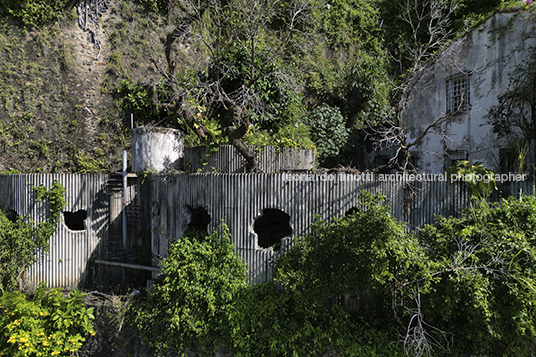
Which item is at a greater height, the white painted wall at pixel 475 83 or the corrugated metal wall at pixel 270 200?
the white painted wall at pixel 475 83

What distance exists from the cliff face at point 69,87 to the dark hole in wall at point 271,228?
628 cm

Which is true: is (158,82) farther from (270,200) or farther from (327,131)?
(270,200)

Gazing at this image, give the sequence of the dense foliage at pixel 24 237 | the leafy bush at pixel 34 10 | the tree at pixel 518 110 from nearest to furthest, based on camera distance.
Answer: the tree at pixel 518 110 → the dense foliage at pixel 24 237 → the leafy bush at pixel 34 10

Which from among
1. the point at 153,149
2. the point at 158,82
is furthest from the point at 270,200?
the point at 158,82

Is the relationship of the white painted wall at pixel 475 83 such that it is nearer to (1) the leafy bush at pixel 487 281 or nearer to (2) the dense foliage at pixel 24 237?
(1) the leafy bush at pixel 487 281

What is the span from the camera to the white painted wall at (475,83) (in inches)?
344

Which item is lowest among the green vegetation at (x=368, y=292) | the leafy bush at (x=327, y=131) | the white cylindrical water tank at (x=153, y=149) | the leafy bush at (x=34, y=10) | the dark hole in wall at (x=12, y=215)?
the green vegetation at (x=368, y=292)

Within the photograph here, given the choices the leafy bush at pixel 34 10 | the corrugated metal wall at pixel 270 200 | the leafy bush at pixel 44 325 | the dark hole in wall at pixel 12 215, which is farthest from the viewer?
the leafy bush at pixel 34 10

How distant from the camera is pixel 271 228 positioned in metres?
9.37

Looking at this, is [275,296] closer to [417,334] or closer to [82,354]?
[417,334]

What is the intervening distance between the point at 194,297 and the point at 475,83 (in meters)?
10.3

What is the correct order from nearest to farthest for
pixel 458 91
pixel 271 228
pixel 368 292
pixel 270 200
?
pixel 368 292
pixel 270 200
pixel 271 228
pixel 458 91

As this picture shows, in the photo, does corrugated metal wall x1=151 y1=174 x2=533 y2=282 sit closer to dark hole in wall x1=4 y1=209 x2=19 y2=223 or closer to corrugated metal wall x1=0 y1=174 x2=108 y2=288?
corrugated metal wall x1=0 y1=174 x2=108 y2=288

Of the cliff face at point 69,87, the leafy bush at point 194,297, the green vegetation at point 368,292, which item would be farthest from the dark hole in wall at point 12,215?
the leafy bush at point 194,297
